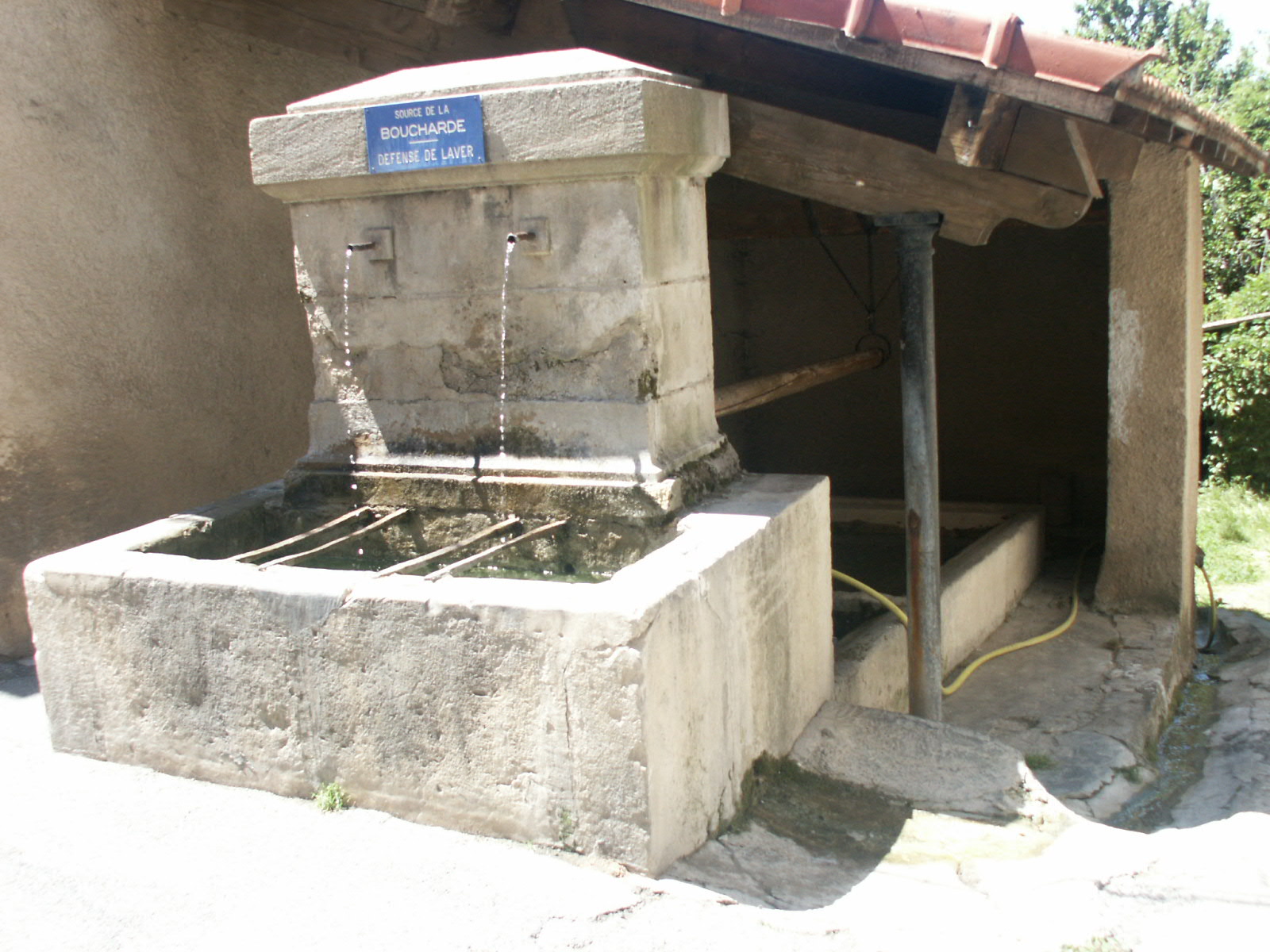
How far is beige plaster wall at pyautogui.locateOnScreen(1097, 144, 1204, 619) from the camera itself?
5.27 meters

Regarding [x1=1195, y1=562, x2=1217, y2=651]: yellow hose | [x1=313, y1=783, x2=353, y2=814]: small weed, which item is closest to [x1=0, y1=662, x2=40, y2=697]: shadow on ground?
[x1=313, y1=783, x2=353, y2=814]: small weed

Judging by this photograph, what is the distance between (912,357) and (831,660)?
118 centimetres

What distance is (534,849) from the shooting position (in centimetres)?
285

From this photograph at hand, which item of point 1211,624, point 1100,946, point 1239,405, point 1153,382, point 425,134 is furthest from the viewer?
point 1239,405

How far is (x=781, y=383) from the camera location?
16.7 ft

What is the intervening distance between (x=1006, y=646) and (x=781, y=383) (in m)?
1.71

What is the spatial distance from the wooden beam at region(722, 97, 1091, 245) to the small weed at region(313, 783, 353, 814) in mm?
2519

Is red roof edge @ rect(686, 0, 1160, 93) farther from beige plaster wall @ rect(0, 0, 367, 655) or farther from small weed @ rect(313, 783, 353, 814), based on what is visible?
beige plaster wall @ rect(0, 0, 367, 655)

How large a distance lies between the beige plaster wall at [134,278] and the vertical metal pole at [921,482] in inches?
121

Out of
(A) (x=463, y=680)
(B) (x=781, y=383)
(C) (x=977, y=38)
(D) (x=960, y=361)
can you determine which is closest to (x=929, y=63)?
(C) (x=977, y=38)

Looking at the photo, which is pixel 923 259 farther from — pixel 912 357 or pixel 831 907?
pixel 831 907

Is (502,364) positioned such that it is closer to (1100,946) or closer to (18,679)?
(18,679)

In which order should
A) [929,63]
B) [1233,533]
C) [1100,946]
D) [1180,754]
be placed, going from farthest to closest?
[1233,533] < [1180,754] < [929,63] < [1100,946]

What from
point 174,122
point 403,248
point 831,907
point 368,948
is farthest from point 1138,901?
point 174,122
